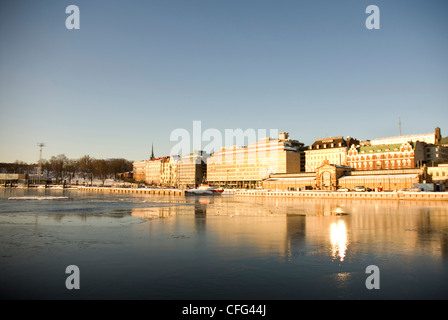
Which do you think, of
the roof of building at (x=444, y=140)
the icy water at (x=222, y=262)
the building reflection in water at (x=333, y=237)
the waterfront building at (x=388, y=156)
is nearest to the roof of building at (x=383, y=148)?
the waterfront building at (x=388, y=156)

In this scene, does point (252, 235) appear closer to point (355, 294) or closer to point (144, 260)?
point (144, 260)

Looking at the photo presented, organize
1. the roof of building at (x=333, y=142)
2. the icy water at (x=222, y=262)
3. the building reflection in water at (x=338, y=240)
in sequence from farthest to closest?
the roof of building at (x=333, y=142)
the building reflection in water at (x=338, y=240)
the icy water at (x=222, y=262)

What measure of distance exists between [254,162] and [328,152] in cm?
4073

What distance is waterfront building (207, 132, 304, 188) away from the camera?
514 feet

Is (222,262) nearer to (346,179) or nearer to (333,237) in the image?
(333,237)

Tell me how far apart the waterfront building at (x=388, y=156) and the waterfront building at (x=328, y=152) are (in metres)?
6.57

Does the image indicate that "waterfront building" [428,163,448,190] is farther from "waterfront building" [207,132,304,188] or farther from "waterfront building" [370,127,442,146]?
"waterfront building" [207,132,304,188]

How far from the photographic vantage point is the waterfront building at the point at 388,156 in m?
112

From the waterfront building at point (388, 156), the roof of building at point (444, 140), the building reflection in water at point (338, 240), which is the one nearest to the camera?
the building reflection in water at point (338, 240)

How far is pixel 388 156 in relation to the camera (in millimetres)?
117062

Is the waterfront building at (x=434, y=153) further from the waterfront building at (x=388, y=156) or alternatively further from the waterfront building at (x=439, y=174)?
the waterfront building at (x=439, y=174)

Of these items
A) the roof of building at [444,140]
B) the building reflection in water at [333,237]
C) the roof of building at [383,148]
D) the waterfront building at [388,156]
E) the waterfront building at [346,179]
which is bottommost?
the building reflection in water at [333,237]

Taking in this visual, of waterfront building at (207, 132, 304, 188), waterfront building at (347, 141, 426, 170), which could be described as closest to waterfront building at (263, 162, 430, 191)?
waterfront building at (347, 141, 426, 170)

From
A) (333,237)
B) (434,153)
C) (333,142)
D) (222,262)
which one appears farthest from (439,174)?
(222,262)
